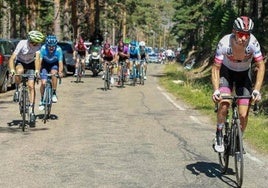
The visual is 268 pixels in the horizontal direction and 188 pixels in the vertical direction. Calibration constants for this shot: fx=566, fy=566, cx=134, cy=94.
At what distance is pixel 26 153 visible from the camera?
9180 millimetres

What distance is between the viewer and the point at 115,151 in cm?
950

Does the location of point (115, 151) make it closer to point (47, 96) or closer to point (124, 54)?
point (47, 96)

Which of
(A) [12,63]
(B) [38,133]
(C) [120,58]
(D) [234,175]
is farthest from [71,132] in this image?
(C) [120,58]

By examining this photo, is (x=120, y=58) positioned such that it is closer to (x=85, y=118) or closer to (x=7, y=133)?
(x=85, y=118)

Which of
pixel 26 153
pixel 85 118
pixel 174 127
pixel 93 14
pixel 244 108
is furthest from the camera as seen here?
pixel 93 14

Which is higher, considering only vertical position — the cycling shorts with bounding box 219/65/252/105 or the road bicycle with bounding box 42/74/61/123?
the cycling shorts with bounding box 219/65/252/105

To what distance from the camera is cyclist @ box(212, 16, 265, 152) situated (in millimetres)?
7129

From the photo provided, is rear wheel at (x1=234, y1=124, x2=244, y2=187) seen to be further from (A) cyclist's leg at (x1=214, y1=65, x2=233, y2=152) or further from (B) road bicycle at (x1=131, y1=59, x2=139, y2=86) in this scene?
(B) road bicycle at (x1=131, y1=59, x2=139, y2=86)

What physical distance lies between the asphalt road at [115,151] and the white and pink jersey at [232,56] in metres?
1.52

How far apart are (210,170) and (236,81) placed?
140 centimetres

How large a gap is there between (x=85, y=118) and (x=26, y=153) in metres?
4.73

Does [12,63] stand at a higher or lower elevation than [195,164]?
higher

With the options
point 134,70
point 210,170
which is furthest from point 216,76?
point 134,70

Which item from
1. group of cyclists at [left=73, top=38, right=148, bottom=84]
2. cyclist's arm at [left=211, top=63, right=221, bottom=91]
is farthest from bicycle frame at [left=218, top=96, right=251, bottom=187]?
group of cyclists at [left=73, top=38, right=148, bottom=84]
